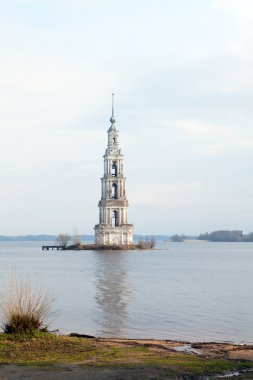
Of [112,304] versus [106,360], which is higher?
[106,360]

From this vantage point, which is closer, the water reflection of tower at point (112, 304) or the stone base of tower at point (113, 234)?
the water reflection of tower at point (112, 304)

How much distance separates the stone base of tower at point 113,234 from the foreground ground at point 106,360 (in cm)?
12535

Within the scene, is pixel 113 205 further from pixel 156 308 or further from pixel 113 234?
pixel 156 308

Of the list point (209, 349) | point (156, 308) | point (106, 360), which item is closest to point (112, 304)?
point (156, 308)

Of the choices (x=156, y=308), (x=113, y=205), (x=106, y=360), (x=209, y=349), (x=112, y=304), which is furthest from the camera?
(x=113, y=205)

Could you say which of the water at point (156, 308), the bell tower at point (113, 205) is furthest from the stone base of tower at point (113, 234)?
the water at point (156, 308)

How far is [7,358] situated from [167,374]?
407cm

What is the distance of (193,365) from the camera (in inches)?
642

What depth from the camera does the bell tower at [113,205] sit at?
146 m

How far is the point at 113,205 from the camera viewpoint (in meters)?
146

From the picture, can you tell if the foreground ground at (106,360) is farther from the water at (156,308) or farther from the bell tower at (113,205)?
the bell tower at (113,205)

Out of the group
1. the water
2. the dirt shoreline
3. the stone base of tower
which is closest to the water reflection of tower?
the water

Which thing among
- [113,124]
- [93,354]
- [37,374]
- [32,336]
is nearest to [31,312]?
[32,336]

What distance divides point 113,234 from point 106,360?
13022 centimetres
